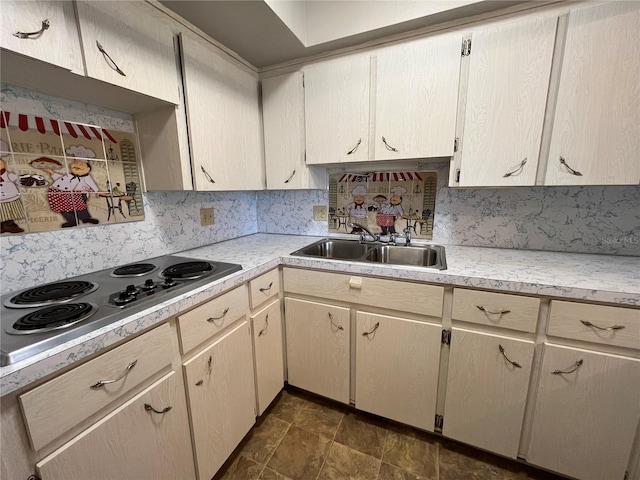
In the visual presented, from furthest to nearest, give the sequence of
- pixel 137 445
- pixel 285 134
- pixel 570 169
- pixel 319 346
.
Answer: pixel 285 134
pixel 319 346
pixel 570 169
pixel 137 445

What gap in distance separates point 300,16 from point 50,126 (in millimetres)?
1223

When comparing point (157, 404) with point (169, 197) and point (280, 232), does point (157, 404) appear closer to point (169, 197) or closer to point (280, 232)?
point (169, 197)

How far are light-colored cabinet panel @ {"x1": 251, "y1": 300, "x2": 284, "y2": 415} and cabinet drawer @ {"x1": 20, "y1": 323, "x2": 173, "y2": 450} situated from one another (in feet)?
1.64

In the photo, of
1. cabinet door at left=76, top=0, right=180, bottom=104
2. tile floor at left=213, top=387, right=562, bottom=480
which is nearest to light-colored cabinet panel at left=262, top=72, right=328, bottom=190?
cabinet door at left=76, top=0, right=180, bottom=104

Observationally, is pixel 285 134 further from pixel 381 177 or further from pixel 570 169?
pixel 570 169

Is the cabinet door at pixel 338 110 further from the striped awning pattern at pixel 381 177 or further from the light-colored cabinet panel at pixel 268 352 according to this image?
the light-colored cabinet panel at pixel 268 352

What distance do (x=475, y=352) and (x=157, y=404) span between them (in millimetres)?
1241

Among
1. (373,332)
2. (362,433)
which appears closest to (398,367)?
(373,332)

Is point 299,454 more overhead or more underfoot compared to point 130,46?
more underfoot

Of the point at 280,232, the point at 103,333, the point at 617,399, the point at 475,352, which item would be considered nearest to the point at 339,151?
the point at 280,232

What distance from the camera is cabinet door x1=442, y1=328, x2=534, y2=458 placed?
1.10m

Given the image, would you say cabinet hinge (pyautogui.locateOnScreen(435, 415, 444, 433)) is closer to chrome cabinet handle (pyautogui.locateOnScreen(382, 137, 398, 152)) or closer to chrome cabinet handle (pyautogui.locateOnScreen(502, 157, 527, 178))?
chrome cabinet handle (pyautogui.locateOnScreen(502, 157, 527, 178))

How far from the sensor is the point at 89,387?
0.68 m

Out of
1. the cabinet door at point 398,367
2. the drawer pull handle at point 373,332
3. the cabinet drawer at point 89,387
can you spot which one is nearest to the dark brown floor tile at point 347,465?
the cabinet door at point 398,367
